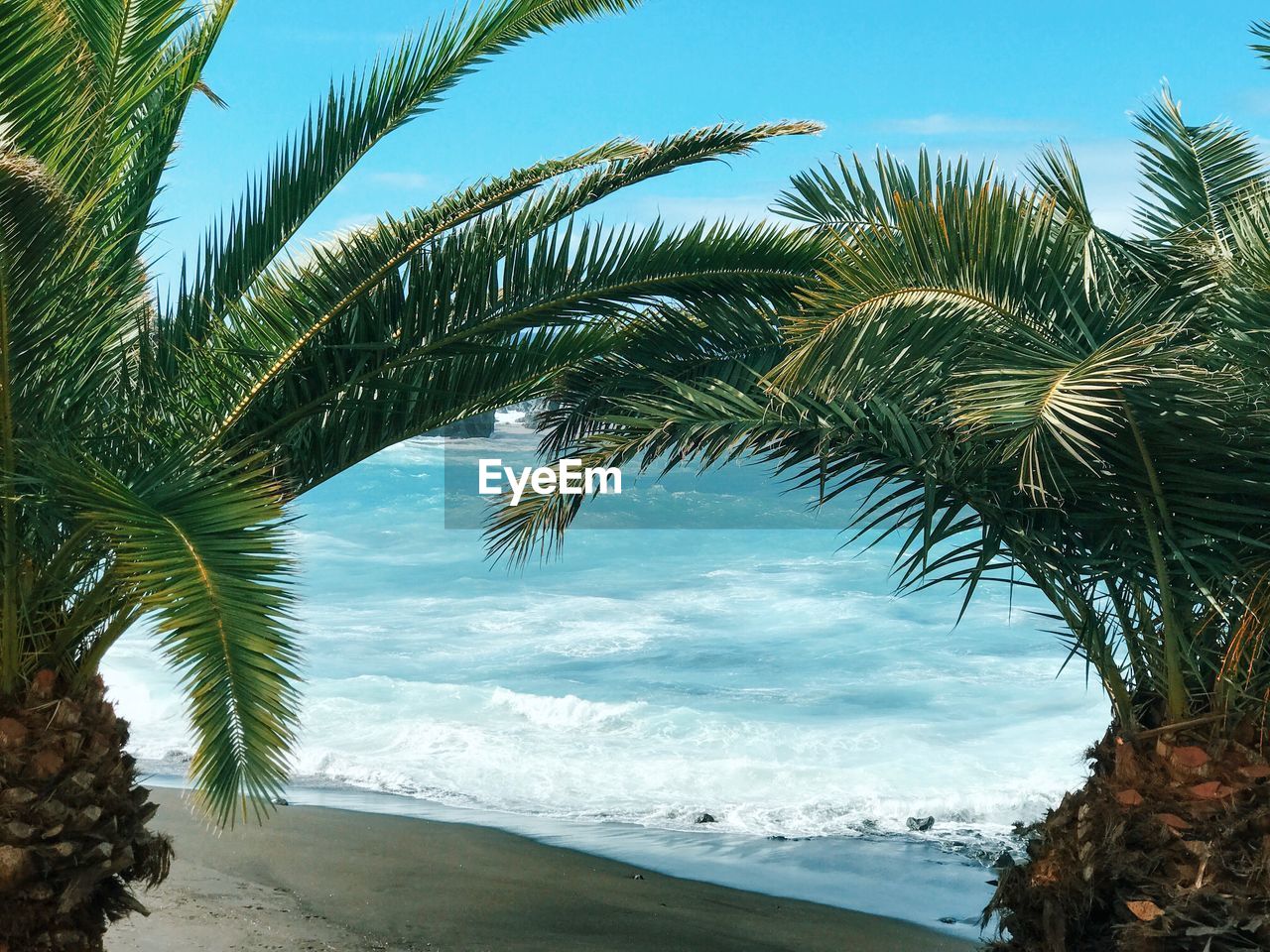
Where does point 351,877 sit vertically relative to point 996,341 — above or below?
below

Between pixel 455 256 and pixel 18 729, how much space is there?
2403 millimetres

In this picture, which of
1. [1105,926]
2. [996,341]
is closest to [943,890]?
[1105,926]

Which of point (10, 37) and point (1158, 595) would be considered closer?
point (10, 37)

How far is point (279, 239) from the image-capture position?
4926mm

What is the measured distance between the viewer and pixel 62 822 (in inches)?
161

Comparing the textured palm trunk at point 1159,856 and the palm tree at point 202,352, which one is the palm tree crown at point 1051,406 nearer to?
the textured palm trunk at point 1159,856

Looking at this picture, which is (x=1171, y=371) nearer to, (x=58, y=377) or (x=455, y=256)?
(x=455, y=256)

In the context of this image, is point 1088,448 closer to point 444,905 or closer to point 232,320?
point 232,320

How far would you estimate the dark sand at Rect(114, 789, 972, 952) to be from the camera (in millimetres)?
5336

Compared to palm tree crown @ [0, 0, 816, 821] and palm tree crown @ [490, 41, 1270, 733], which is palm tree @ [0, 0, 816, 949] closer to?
palm tree crown @ [0, 0, 816, 821]

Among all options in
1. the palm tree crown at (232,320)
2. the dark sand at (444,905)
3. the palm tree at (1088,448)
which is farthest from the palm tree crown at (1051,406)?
the dark sand at (444,905)

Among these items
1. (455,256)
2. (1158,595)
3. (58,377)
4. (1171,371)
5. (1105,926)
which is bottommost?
(1105,926)

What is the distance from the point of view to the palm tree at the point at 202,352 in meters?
3.34

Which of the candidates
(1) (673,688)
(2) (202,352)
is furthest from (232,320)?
(1) (673,688)
